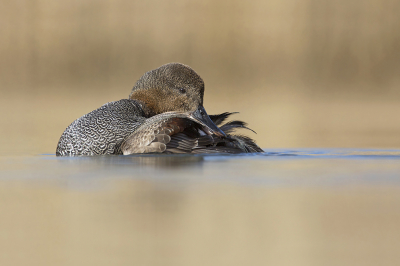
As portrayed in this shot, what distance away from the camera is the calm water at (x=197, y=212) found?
9.57ft

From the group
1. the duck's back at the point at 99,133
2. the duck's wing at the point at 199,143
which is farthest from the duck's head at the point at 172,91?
the duck's wing at the point at 199,143

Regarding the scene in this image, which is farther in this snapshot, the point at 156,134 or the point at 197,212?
the point at 156,134

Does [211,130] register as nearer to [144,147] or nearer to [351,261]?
[144,147]

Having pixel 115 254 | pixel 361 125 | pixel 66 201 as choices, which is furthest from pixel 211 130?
pixel 361 125

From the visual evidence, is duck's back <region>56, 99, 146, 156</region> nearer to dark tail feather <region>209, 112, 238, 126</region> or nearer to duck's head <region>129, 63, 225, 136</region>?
duck's head <region>129, 63, 225, 136</region>

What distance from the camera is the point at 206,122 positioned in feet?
22.0

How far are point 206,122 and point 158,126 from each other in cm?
87

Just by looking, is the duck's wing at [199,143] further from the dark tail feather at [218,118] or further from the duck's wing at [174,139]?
the dark tail feather at [218,118]

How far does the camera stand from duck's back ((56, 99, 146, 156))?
21.0 feet

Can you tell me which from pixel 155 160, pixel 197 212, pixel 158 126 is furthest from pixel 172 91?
pixel 197 212

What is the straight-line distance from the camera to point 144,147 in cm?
596

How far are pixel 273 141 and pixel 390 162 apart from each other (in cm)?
321

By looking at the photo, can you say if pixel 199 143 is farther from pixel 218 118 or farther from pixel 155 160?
pixel 218 118

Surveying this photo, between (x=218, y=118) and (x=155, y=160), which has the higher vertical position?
(x=218, y=118)
